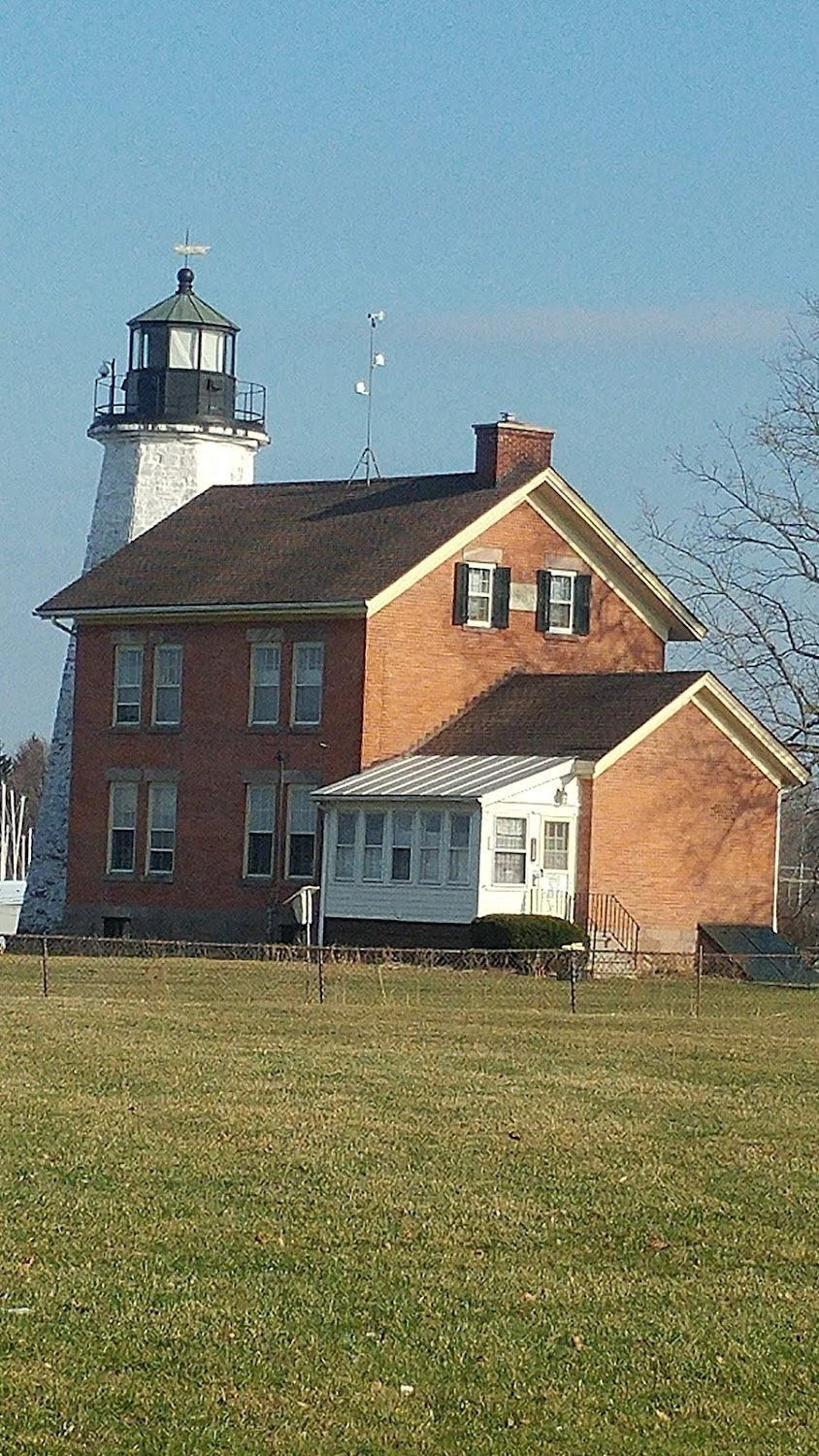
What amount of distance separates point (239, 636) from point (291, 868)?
15.1 ft

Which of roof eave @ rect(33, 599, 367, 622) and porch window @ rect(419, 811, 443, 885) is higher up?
roof eave @ rect(33, 599, 367, 622)

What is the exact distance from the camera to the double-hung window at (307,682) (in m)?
45.8

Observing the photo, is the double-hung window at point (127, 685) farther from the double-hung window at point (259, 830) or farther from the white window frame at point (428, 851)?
the white window frame at point (428, 851)

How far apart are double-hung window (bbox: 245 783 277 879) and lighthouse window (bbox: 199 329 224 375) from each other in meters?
12.5

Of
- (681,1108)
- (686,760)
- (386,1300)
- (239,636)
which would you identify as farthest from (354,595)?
(386,1300)

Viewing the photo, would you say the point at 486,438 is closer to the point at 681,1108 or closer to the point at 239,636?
the point at 239,636

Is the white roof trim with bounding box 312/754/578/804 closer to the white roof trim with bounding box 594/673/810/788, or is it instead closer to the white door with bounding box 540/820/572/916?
the white door with bounding box 540/820/572/916

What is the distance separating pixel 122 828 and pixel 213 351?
40.7 feet

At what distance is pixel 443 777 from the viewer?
142 ft

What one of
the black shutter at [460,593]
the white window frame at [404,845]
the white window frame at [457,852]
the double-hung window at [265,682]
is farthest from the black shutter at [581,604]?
the white window frame at [457,852]

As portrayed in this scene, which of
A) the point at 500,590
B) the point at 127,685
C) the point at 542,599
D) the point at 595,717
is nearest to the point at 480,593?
the point at 500,590

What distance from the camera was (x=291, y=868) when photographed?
4575 cm

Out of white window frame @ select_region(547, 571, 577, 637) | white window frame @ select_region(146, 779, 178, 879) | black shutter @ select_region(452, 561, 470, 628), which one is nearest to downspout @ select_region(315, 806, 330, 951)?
white window frame @ select_region(146, 779, 178, 879)

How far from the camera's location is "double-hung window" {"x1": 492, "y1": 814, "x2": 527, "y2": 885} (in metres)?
42.3
